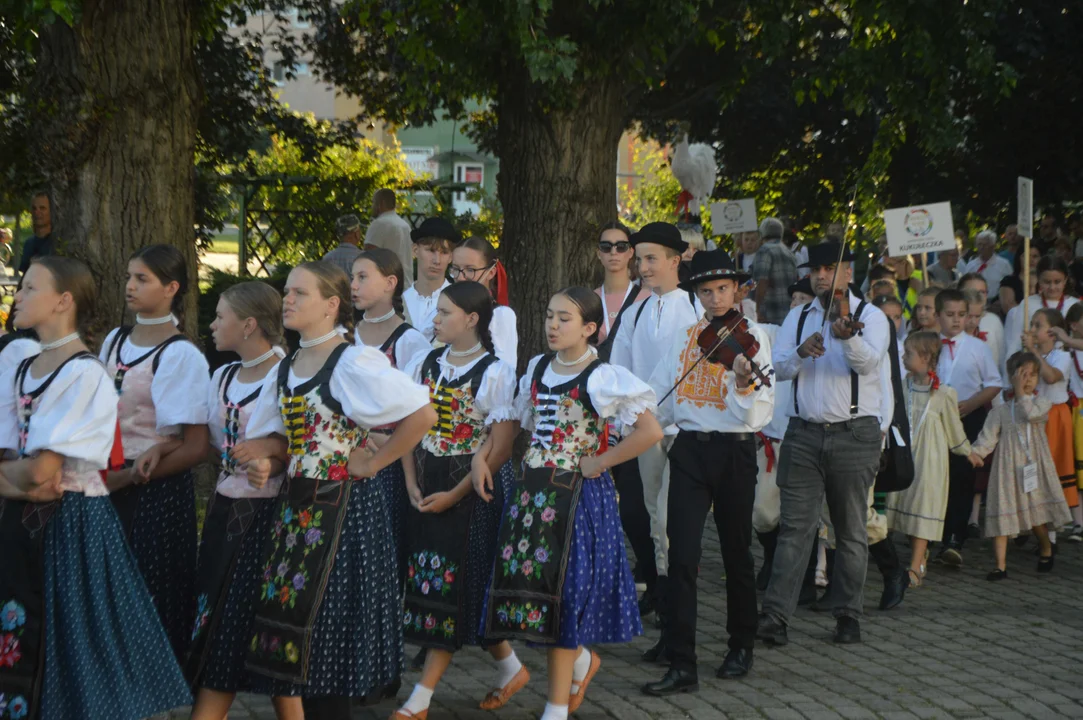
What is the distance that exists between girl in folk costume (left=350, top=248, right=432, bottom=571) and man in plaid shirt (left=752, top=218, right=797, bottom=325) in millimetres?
7464

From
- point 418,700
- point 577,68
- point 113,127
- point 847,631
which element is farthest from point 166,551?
A: point 577,68

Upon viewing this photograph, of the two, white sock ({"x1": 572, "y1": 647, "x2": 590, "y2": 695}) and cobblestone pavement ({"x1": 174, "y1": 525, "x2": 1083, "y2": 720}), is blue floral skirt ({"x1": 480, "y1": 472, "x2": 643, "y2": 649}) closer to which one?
white sock ({"x1": 572, "y1": 647, "x2": 590, "y2": 695})

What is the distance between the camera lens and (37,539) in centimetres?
478

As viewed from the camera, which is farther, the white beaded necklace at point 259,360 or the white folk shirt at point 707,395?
the white folk shirt at point 707,395

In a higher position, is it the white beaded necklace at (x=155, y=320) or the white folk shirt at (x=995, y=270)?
the white folk shirt at (x=995, y=270)

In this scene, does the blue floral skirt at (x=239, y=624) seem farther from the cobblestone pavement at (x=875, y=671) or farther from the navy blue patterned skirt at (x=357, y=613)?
the cobblestone pavement at (x=875, y=671)

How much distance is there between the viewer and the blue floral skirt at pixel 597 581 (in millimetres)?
5926

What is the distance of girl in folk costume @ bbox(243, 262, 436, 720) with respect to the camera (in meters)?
5.01

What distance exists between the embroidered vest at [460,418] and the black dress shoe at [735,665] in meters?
1.70

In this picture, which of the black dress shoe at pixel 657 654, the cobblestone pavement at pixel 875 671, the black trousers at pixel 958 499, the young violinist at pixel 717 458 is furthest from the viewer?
the black trousers at pixel 958 499

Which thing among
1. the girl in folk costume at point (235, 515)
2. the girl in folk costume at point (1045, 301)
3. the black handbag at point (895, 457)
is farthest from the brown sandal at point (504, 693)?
the girl in folk costume at point (1045, 301)

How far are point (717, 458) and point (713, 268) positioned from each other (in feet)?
2.90

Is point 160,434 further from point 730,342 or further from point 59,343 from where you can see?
point 730,342

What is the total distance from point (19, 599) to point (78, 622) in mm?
207
